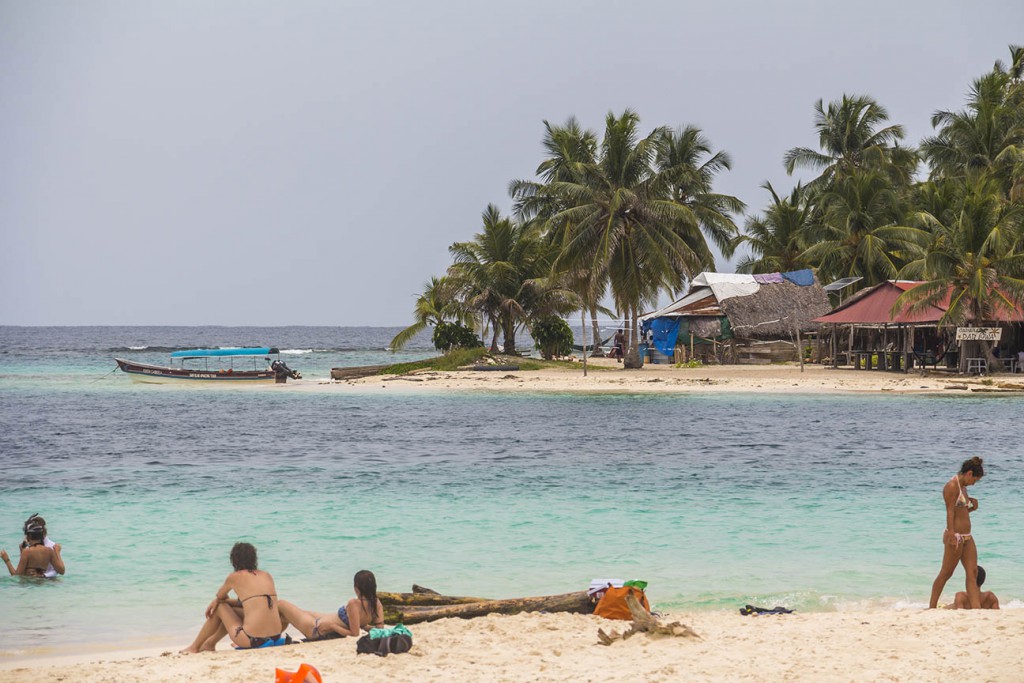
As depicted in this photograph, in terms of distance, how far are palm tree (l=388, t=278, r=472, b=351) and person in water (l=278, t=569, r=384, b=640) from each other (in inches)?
1261

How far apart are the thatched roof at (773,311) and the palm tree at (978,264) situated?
9114mm

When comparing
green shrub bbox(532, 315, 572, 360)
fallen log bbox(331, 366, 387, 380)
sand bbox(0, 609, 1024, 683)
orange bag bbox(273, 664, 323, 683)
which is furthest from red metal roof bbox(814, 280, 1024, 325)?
orange bag bbox(273, 664, 323, 683)

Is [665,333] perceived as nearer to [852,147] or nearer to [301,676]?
[852,147]

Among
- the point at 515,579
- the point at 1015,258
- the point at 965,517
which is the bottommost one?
the point at 515,579

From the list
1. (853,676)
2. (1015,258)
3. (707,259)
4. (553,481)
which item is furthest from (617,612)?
(707,259)

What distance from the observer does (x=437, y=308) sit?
41062mm

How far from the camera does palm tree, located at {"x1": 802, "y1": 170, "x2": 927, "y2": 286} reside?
4000 cm

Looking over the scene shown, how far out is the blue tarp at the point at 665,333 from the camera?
4167cm

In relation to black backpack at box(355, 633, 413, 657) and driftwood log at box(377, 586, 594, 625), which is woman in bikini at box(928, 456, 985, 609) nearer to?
driftwood log at box(377, 586, 594, 625)

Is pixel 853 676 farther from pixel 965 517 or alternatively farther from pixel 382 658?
pixel 382 658

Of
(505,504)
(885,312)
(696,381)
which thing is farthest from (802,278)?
(505,504)

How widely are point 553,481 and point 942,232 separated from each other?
67.0 feet

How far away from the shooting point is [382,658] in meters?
6.70

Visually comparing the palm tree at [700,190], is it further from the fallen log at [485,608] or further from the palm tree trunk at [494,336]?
the fallen log at [485,608]
